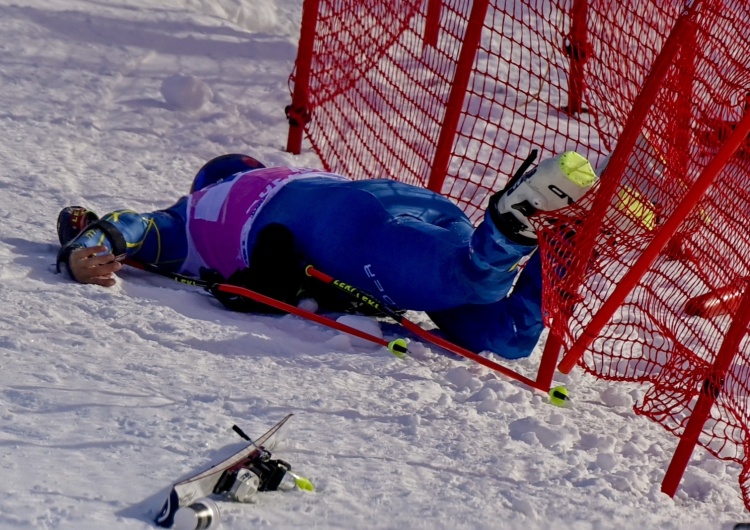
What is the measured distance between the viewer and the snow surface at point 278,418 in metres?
2.38

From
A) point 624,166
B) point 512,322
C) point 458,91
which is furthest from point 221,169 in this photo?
point 624,166

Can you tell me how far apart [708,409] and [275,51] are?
4.40 metres

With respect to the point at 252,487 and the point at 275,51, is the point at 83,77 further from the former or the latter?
the point at 252,487

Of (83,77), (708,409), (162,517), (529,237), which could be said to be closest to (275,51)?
(83,77)

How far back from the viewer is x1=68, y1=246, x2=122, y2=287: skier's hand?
12.0 feet

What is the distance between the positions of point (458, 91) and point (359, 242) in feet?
4.03

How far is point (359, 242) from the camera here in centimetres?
365

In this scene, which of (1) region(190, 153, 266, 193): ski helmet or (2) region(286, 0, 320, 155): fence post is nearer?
(1) region(190, 153, 266, 193): ski helmet

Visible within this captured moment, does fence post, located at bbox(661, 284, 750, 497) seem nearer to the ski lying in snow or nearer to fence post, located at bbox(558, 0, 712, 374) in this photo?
fence post, located at bbox(558, 0, 712, 374)

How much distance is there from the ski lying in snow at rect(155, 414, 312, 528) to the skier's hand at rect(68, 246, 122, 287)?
1.32 meters

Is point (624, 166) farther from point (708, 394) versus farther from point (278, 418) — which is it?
point (278, 418)

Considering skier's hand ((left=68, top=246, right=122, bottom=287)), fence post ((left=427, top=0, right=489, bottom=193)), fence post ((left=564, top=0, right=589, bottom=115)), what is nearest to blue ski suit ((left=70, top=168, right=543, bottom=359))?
skier's hand ((left=68, top=246, right=122, bottom=287))

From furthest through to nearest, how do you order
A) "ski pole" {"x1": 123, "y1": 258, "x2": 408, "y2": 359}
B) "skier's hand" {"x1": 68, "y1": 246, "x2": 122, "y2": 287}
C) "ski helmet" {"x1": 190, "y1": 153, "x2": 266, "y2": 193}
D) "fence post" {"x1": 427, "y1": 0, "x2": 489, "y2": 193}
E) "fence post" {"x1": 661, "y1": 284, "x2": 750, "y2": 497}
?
"fence post" {"x1": 427, "y1": 0, "x2": 489, "y2": 193} → "ski helmet" {"x1": 190, "y1": 153, "x2": 266, "y2": 193} → "skier's hand" {"x1": 68, "y1": 246, "x2": 122, "y2": 287} → "ski pole" {"x1": 123, "y1": 258, "x2": 408, "y2": 359} → "fence post" {"x1": 661, "y1": 284, "x2": 750, "y2": 497}

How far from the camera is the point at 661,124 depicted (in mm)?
3180
